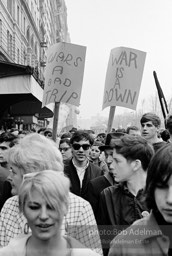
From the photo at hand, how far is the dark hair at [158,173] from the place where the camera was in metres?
1.74

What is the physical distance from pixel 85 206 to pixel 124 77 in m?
4.21

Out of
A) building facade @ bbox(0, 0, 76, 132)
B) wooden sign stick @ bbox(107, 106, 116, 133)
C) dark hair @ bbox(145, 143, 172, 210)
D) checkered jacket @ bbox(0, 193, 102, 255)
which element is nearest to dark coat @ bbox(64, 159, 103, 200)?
wooden sign stick @ bbox(107, 106, 116, 133)

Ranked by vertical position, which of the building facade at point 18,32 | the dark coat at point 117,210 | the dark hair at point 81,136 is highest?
the building facade at point 18,32

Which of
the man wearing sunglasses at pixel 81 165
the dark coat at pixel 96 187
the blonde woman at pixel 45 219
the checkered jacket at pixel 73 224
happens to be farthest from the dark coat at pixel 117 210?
the man wearing sunglasses at pixel 81 165

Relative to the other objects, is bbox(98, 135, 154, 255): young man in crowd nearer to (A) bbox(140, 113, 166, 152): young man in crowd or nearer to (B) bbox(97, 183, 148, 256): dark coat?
(B) bbox(97, 183, 148, 256): dark coat

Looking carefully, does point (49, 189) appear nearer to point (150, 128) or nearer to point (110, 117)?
point (150, 128)

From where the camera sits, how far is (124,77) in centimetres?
642

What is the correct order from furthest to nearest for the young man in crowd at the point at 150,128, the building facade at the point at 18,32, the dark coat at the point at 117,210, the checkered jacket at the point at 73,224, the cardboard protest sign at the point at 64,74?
1. the building facade at the point at 18,32
2. the cardboard protest sign at the point at 64,74
3. the young man in crowd at the point at 150,128
4. the dark coat at the point at 117,210
5. the checkered jacket at the point at 73,224

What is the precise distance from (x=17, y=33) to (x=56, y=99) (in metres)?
31.6

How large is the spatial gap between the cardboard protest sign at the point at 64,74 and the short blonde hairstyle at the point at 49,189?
13.9 ft

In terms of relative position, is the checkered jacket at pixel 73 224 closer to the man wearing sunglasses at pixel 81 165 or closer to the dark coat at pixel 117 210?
the dark coat at pixel 117 210

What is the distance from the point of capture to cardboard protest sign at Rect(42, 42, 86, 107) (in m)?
6.30

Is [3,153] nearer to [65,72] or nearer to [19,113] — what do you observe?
[65,72]

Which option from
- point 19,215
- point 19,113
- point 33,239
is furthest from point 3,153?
point 19,113
